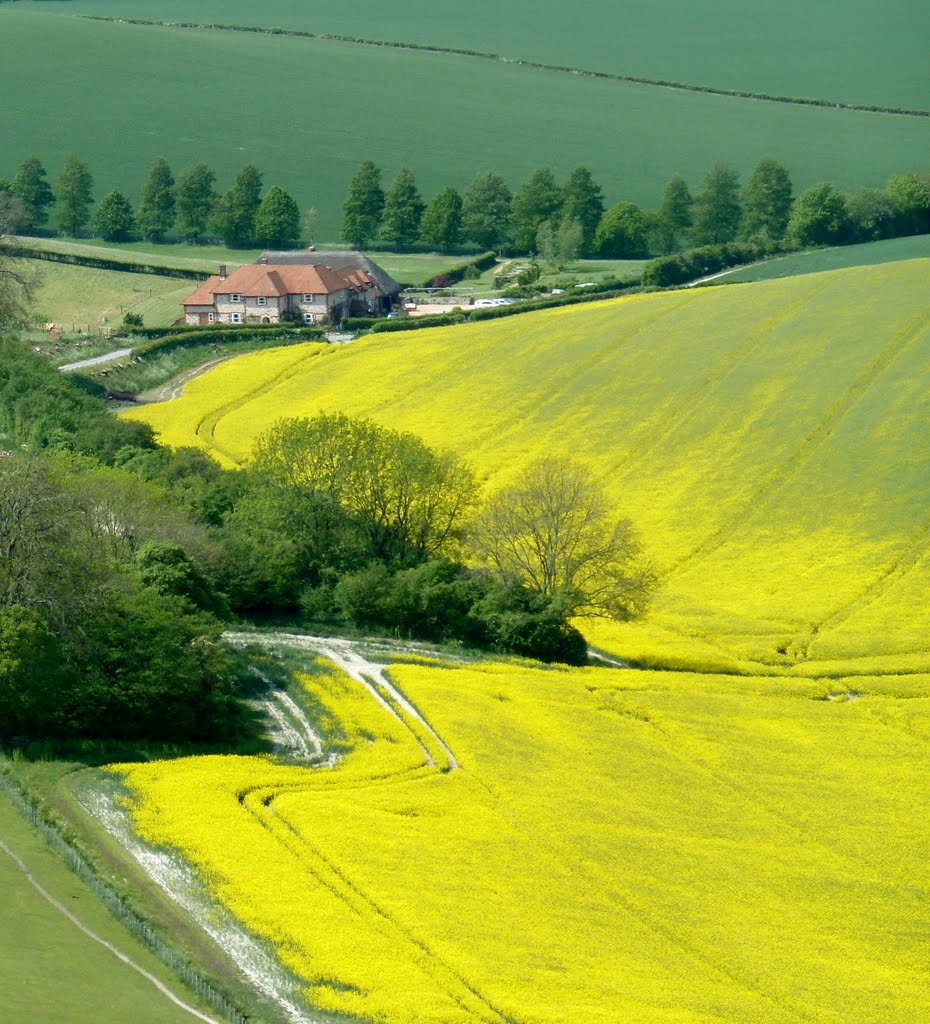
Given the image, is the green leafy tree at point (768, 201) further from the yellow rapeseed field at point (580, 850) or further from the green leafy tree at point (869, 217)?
the yellow rapeseed field at point (580, 850)

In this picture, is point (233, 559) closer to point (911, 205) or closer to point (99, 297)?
point (99, 297)

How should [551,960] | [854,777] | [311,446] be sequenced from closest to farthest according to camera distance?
[551,960], [854,777], [311,446]

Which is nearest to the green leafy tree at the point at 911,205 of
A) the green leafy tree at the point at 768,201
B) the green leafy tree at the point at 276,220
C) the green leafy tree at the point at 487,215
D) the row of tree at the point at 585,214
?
the row of tree at the point at 585,214

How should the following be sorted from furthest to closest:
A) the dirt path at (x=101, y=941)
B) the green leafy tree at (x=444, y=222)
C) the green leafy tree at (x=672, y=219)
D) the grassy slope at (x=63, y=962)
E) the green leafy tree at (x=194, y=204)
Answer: the green leafy tree at (x=194, y=204), the green leafy tree at (x=444, y=222), the green leafy tree at (x=672, y=219), the dirt path at (x=101, y=941), the grassy slope at (x=63, y=962)

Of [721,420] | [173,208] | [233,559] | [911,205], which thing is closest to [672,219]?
[911,205]

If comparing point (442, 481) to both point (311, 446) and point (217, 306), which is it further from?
point (217, 306)

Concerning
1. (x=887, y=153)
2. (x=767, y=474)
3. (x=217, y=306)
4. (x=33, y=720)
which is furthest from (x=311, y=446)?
(x=887, y=153)
